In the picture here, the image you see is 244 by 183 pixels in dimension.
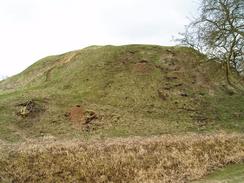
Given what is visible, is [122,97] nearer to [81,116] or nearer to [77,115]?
[81,116]

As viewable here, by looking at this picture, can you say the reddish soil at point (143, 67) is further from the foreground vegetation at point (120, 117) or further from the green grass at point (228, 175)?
the green grass at point (228, 175)

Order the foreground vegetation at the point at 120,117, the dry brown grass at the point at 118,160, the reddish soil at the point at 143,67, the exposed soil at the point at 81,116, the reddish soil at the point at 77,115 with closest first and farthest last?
1. the dry brown grass at the point at 118,160
2. the foreground vegetation at the point at 120,117
3. the exposed soil at the point at 81,116
4. the reddish soil at the point at 77,115
5. the reddish soil at the point at 143,67

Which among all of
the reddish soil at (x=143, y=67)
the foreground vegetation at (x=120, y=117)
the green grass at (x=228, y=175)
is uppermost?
the reddish soil at (x=143, y=67)

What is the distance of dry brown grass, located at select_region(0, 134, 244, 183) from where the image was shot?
2358 cm

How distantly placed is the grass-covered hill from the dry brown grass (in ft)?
15.5

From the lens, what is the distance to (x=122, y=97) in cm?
3944

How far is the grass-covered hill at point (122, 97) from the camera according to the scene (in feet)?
112

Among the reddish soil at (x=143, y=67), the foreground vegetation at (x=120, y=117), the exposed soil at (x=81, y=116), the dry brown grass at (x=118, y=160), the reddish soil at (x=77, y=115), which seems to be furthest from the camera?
the reddish soil at (x=143, y=67)

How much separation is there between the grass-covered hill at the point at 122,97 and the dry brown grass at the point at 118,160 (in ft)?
15.5

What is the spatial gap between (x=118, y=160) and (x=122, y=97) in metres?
14.6

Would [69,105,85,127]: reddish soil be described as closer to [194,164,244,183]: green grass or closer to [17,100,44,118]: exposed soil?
[17,100,44,118]: exposed soil

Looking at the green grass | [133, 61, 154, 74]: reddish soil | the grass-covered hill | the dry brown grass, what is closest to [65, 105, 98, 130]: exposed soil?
the grass-covered hill

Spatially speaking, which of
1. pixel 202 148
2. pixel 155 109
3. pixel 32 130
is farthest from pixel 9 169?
pixel 155 109

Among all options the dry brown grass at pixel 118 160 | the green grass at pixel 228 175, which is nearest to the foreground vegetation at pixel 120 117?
the dry brown grass at pixel 118 160
